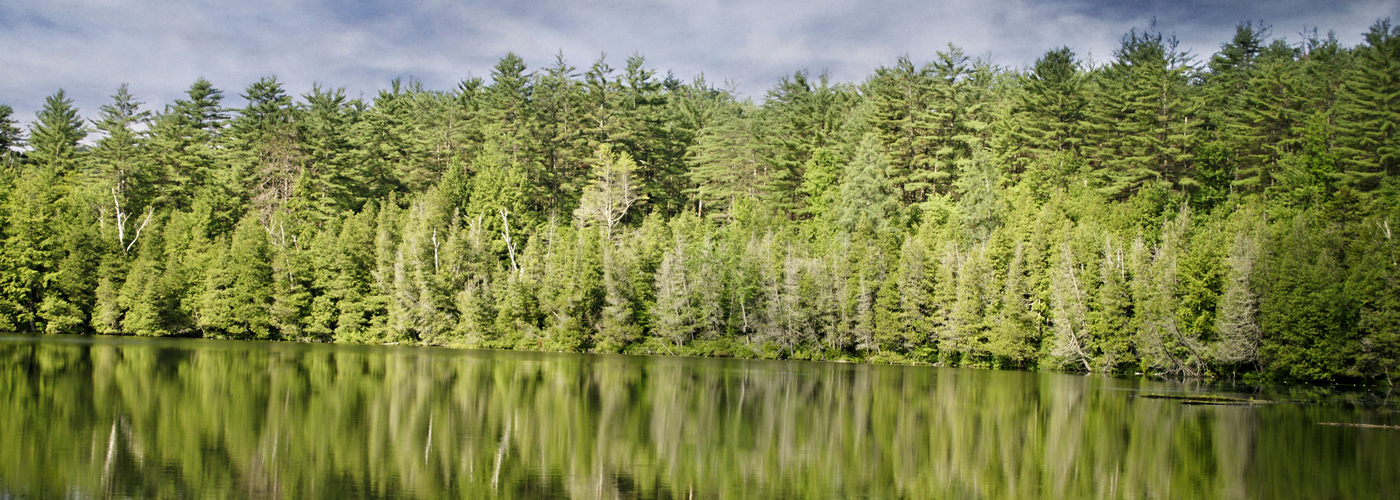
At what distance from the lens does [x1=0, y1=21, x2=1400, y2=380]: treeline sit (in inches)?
2250

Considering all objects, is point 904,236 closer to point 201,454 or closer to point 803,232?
point 803,232

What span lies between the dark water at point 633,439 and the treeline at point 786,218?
1684 cm

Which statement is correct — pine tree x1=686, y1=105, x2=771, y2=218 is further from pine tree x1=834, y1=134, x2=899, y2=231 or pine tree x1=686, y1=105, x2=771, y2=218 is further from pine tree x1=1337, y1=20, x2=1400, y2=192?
pine tree x1=1337, y1=20, x2=1400, y2=192

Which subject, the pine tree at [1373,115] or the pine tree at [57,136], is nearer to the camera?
the pine tree at [1373,115]

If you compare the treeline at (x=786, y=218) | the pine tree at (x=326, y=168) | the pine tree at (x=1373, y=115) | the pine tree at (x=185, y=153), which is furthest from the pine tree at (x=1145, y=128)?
the pine tree at (x=185, y=153)

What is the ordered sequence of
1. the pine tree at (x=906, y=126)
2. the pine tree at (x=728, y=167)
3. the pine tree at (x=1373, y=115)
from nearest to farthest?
1. the pine tree at (x=1373, y=115)
2. the pine tree at (x=906, y=126)
3. the pine tree at (x=728, y=167)

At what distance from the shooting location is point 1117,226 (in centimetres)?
6669

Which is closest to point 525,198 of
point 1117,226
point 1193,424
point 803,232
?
point 803,232

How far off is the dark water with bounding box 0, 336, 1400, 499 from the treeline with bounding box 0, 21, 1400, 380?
55.3 ft

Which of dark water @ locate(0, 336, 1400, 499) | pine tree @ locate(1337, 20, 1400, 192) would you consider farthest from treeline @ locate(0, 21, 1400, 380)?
dark water @ locate(0, 336, 1400, 499)

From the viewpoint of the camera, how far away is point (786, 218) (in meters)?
86.6

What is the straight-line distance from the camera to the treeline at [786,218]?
5716 cm

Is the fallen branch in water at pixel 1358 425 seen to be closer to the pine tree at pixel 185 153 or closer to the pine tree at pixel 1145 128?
the pine tree at pixel 1145 128

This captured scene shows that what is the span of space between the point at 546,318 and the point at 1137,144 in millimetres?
45474
